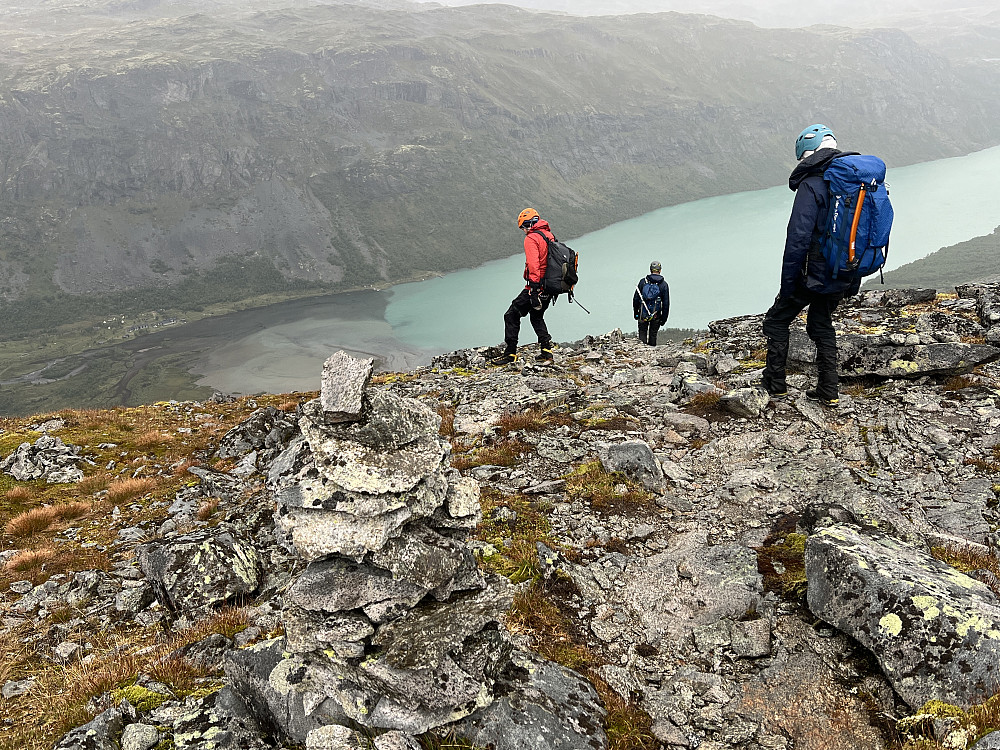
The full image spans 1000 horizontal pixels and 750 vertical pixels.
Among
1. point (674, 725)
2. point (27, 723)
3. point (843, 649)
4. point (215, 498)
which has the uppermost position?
point (843, 649)

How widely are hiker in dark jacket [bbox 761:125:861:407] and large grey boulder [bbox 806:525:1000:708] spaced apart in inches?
202

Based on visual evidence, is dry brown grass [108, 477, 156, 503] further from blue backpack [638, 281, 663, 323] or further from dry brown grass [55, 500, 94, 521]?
blue backpack [638, 281, 663, 323]

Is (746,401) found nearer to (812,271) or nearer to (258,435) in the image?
(812,271)

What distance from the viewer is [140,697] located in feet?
18.0

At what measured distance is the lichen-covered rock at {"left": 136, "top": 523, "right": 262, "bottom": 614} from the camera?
8430 mm

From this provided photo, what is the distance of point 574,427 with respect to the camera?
12594mm

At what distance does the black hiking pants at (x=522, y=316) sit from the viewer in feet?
58.3

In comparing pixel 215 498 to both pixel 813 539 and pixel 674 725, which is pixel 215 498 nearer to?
pixel 674 725

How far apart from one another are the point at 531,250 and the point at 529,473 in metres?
8.80

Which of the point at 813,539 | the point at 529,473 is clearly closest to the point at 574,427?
the point at 529,473

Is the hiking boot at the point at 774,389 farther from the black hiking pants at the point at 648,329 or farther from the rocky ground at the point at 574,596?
the black hiking pants at the point at 648,329

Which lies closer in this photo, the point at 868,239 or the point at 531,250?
the point at 868,239

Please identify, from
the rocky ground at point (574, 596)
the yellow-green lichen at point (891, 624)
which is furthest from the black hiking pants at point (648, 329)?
the yellow-green lichen at point (891, 624)

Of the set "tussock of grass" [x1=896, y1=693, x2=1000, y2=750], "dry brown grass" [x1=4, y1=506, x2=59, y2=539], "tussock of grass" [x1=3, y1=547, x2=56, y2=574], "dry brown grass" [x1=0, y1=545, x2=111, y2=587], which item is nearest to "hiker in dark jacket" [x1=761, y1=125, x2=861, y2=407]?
"tussock of grass" [x1=896, y1=693, x2=1000, y2=750]
